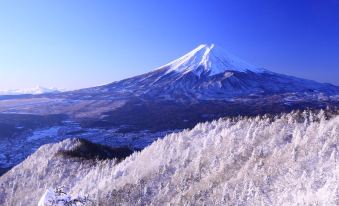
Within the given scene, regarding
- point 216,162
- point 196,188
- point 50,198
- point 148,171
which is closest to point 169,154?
point 148,171

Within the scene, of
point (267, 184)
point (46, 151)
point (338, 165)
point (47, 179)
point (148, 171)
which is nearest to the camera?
point (338, 165)

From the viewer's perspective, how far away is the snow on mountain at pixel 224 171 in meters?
31.8

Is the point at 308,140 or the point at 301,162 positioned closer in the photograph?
the point at 301,162

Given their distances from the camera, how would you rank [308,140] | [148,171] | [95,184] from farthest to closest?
1. [95,184]
2. [148,171]
3. [308,140]

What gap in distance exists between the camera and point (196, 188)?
127 feet

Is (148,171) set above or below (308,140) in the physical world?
below

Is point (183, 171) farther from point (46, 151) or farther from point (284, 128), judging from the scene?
point (46, 151)

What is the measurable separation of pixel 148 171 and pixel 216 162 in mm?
7749

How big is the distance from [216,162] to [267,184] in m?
9.81

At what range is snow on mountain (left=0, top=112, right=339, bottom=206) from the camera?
104 feet

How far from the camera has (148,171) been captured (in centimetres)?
4669

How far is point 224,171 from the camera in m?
39.9

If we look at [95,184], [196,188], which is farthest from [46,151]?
[196,188]

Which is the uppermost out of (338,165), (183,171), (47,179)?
(338,165)
